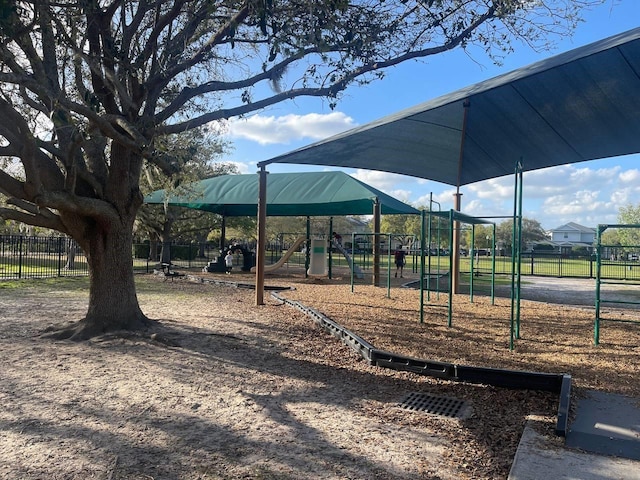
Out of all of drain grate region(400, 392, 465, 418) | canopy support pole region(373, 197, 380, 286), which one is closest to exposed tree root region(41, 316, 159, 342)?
drain grate region(400, 392, 465, 418)

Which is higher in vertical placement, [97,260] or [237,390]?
[97,260]

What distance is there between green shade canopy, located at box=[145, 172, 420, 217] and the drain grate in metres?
11.6

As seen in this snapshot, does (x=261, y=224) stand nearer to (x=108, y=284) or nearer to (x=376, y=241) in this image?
(x=108, y=284)

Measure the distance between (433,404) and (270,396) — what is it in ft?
5.01

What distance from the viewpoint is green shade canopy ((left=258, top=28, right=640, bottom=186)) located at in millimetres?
6625

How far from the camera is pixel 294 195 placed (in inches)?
728

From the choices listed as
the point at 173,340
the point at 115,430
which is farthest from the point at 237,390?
the point at 173,340

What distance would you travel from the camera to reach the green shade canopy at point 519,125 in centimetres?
662

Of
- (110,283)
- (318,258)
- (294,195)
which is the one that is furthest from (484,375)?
(294,195)

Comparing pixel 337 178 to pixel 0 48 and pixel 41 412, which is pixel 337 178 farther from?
pixel 41 412

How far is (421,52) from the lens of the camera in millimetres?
7715

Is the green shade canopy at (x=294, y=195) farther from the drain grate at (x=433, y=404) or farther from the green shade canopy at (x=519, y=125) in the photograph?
the drain grate at (x=433, y=404)

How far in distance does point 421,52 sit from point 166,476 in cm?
683

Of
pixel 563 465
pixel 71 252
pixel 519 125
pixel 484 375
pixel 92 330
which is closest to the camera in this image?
pixel 563 465
